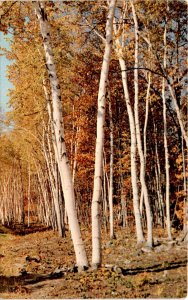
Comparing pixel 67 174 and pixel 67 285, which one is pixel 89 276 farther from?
pixel 67 174

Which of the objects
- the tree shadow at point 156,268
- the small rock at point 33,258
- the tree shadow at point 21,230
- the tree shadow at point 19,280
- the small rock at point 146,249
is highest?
the tree shadow at point 156,268

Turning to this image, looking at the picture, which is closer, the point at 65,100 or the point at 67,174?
the point at 67,174

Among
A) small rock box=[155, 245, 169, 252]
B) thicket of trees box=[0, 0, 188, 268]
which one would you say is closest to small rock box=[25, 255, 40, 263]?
thicket of trees box=[0, 0, 188, 268]

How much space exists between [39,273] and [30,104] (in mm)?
11110

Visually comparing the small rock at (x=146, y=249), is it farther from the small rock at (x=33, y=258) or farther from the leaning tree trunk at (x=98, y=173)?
the leaning tree trunk at (x=98, y=173)

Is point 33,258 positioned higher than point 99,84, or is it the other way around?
point 99,84

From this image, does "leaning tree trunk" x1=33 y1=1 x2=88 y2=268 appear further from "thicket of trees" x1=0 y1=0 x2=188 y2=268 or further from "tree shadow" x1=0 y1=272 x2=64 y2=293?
"tree shadow" x1=0 y1=272 x2=64 y2=293

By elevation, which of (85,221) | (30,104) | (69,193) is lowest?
(85,221)

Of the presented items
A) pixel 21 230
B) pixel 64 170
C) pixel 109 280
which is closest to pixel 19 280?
pixel 109 280

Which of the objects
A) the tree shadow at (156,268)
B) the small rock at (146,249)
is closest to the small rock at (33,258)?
the small rock at (146,249)

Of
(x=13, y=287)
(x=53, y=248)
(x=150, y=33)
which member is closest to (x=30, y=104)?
(x=53, y=248)

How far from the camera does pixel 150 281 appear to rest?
749 centimetres

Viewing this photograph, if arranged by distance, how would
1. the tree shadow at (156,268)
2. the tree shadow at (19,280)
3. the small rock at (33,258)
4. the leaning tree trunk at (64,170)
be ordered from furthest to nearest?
the small rock at (33,258) → the tree shadow at (19,280) → the leaning tree trunk at (64,170) → the tree shadow at (156,268)

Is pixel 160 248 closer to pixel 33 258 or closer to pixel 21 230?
pixel 33 258
